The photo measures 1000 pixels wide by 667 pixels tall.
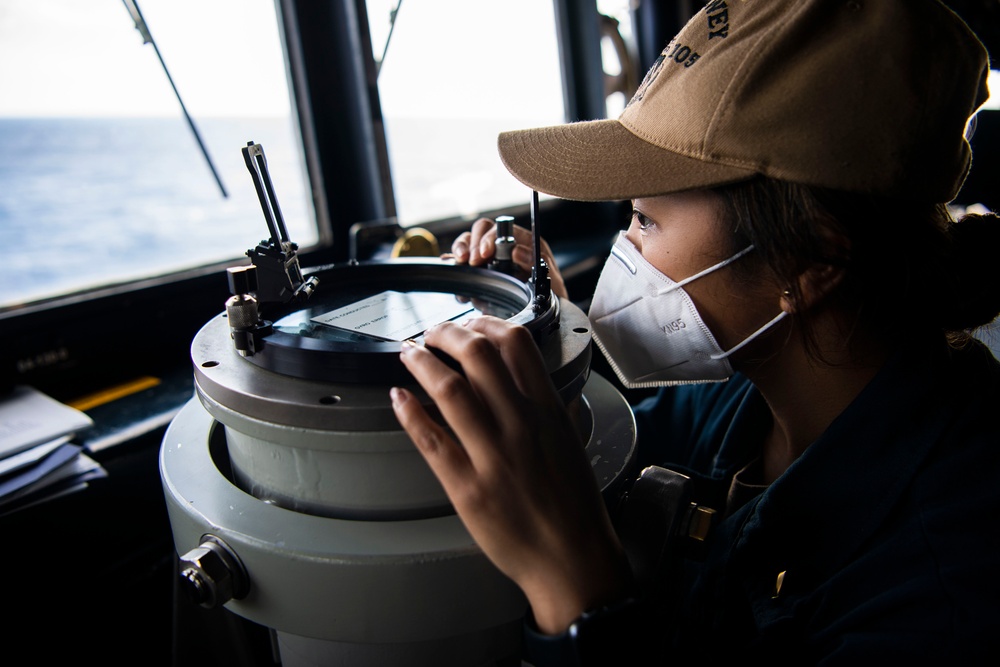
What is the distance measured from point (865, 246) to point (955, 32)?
0.80 feet

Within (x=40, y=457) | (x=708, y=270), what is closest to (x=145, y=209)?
(x=40, y=457)

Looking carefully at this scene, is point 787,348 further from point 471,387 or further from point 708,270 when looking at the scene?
point 471,387

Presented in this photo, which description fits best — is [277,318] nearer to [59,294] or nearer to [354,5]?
[59,294]

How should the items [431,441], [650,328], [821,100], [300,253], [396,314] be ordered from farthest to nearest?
[300,253]
[650,328]
[396,314]
[821,100]
[431,441]

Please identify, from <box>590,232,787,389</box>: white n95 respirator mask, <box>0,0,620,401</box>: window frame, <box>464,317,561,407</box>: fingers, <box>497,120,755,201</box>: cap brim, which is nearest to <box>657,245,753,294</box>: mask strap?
<box>590,232,787,389</box>: white n95 respirator mask

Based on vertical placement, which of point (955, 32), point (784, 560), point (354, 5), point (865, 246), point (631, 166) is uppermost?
point (354, 5)

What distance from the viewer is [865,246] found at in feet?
2.24

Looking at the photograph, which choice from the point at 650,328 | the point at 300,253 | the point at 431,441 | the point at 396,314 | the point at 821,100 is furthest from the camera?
the point at 300,253

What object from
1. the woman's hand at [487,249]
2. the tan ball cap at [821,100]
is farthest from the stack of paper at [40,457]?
the tan ball cap at [821,100]

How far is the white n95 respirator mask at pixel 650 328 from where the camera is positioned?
0.80 meters

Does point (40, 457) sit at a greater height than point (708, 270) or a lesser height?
lesser

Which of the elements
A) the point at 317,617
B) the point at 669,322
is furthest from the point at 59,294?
the point at 669,322

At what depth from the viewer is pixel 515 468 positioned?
0.48 meters

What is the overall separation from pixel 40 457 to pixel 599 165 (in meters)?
0.86
